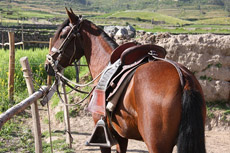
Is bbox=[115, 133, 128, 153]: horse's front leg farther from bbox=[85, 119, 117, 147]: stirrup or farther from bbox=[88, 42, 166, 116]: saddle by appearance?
bbox=[88, 42, 166, 116]: saddle

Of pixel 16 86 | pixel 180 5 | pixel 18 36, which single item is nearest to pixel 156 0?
pixel 180 5

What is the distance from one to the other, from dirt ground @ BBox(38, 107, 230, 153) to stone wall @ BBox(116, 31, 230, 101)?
91cm

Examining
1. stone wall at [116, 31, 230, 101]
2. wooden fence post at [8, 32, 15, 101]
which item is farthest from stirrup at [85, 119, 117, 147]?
wooden fence post at [8, 32, 15, 101]

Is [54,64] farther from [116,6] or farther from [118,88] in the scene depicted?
[116,6]

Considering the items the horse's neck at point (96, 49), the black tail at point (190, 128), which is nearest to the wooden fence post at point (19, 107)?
the horse's neck at point (96, 49)

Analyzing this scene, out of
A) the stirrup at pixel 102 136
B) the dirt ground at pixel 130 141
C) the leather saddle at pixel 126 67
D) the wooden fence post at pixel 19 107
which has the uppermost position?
the leather saddle at pixel 126 67

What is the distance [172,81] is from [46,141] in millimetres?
4081

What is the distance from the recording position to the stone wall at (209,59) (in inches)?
263

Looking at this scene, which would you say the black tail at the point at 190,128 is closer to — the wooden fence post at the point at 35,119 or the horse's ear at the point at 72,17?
the horse's ear at the point at 72,17

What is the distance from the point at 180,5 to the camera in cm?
16800

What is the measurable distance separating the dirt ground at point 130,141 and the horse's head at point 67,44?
6.96ft

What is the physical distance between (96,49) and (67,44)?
0.41 m

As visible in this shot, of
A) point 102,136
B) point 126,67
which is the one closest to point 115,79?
point 126,67

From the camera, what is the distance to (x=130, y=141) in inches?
232
